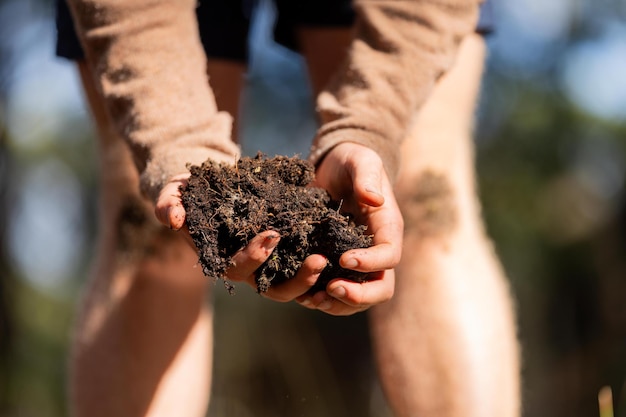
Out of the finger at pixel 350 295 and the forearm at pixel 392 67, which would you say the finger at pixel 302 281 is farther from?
the forearm at pixel 392 67

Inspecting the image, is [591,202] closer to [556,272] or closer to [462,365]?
[556,272]

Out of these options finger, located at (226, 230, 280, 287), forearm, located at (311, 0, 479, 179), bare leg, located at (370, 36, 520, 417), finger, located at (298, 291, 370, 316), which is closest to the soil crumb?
bare leg, located at (370, 36, 520, 417)

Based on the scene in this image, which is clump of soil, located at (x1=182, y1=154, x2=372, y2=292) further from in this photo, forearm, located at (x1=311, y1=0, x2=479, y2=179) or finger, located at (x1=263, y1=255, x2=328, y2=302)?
forearm, located at (x1=311, y1=0, x2=479, y2=179)

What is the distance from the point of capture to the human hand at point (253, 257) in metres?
1.20

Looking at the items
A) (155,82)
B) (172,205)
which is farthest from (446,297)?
(155,82)

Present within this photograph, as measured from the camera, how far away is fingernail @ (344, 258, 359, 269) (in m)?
1.18

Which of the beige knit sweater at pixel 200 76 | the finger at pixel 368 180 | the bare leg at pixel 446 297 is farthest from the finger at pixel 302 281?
the bare leg at pixel 446 297

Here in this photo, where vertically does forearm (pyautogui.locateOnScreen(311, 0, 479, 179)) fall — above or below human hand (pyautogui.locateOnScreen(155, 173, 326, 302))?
above

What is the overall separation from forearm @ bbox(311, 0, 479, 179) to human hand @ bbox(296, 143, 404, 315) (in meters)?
0.10

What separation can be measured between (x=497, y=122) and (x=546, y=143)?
0.95m

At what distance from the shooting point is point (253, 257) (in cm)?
121

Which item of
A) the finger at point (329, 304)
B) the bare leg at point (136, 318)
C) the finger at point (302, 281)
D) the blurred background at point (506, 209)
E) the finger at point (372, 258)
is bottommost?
the blurred background at point (506, 209)

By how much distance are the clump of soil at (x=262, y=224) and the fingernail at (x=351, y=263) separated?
0.18 ft

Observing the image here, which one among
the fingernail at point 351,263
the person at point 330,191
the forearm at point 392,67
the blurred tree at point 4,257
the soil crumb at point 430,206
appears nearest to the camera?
the fingernail at point 351,263
